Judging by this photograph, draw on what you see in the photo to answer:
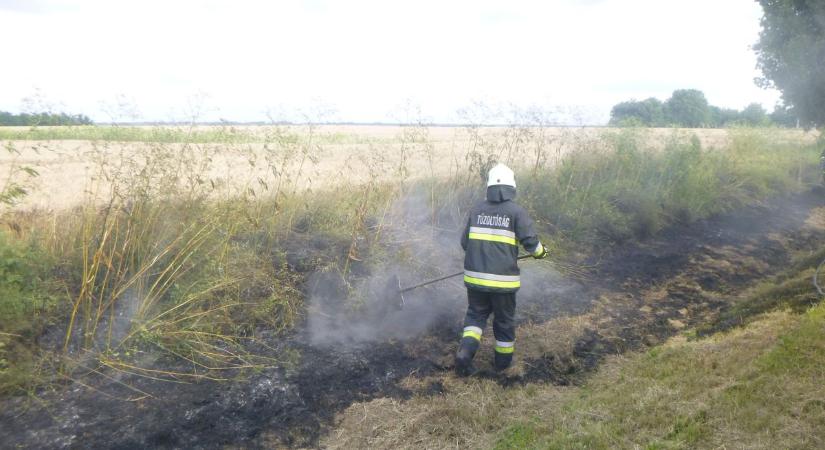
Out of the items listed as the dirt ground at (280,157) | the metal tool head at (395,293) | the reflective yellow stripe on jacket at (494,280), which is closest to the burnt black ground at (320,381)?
the metal tool head at (395,293)

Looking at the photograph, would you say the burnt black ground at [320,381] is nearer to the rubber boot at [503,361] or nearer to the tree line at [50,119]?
the rubber boot at [503,361]

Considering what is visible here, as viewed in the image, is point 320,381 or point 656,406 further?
point 320,381

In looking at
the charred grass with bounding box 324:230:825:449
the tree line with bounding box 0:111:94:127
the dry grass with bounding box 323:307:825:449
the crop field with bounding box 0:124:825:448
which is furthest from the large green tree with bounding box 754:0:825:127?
the tree line with bounding box 0:111:94:127

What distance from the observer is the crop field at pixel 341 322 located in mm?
3711

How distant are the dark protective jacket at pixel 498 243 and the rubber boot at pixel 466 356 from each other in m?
0.48

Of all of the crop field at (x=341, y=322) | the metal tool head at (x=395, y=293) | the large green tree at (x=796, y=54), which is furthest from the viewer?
the large green tree at (x=796, y=54)

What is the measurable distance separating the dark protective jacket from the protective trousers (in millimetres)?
147

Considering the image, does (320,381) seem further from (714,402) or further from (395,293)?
(714,402)

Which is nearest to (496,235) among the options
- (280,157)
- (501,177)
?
(501,177)

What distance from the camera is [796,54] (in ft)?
44.7

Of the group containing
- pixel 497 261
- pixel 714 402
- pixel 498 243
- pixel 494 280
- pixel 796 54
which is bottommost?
pixel 714 402

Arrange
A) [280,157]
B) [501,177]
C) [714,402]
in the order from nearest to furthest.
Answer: [714,402]
[501,177]
[280,157]

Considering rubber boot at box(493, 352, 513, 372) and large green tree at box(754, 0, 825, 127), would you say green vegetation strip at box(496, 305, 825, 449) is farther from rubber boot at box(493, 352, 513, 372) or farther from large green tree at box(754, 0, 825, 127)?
large green tree at box(754, 0, 825, 127)

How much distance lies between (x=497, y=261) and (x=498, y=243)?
161 millimetres
